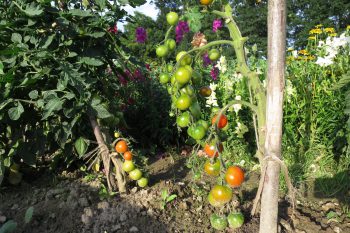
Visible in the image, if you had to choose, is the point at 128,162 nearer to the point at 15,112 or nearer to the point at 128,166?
the point at 128,166

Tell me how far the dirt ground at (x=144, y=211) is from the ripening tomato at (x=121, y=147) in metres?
0.32

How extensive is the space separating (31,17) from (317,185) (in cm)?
241

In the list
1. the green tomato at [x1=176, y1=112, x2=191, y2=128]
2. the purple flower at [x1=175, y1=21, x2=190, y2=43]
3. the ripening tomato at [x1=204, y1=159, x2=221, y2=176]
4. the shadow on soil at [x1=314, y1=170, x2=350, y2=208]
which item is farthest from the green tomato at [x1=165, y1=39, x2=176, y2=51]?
the purple flower at [x1=175, y1=21, x2=190, y2=43]

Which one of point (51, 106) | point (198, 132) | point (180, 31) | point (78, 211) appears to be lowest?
point (78, 211)

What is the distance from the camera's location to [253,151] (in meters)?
3.29

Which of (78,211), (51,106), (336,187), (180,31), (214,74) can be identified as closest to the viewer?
(51,106)

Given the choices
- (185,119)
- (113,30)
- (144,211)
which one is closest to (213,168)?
(185,119)

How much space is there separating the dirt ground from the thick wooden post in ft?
1.60

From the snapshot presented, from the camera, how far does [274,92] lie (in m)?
1.34

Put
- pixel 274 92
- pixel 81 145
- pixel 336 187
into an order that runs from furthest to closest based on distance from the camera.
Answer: pixel 336 187, pixel 81 145, pixel 274 92

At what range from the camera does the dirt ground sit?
195cm

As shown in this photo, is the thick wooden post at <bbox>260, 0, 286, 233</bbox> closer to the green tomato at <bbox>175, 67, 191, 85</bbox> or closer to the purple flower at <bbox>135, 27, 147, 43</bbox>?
the green tomato at <bbox>175, 67, 191, 85</bbox>

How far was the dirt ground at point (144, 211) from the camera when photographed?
76.7 inches

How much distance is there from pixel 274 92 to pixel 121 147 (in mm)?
1241
